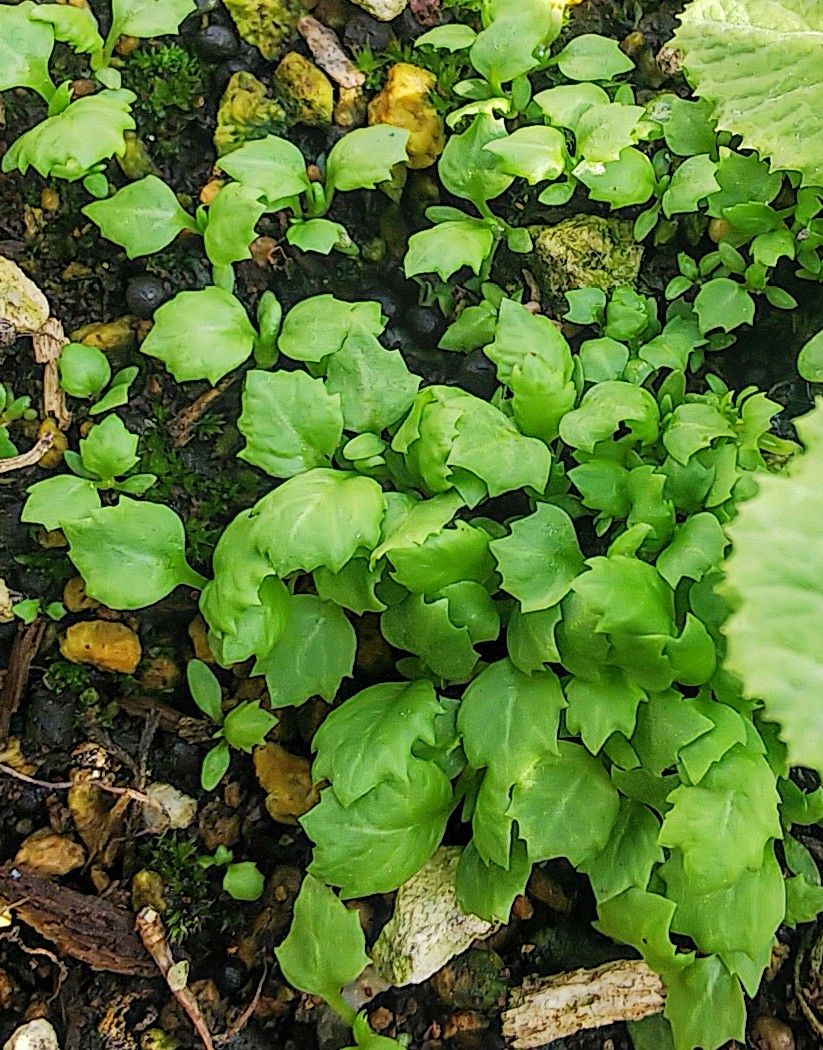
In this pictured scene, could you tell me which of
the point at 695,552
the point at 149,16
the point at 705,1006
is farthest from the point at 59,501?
the point at 705,1006

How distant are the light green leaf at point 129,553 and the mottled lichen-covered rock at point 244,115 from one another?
2.15 ft

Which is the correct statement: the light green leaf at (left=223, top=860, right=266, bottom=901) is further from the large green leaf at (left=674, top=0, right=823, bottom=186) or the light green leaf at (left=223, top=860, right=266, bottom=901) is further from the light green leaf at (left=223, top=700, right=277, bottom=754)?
the large green leaf at (left=674, top=0, right=823, bottom=186)

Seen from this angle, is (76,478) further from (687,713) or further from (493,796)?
(687,713)

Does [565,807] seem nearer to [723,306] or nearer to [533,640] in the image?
[533,640]

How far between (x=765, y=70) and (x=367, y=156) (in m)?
0.58

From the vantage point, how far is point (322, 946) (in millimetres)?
1393

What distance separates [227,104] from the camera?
5.80ft

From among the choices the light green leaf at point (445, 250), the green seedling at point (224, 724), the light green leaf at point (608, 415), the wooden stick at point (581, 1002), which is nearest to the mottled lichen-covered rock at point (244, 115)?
the light green leaf at point (445, 250)

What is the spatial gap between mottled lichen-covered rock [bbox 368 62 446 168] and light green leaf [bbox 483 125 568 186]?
19cm

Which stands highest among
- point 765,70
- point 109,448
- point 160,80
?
point 765,70

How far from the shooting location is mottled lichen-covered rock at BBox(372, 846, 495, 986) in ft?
4.72

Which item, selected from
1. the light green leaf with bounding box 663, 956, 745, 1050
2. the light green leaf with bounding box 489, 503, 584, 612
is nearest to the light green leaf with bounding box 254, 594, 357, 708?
the light green leaf with bounding box 489, 503, 584, 612

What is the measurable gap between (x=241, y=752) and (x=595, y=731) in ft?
1.97

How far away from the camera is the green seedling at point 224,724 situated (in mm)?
1537
